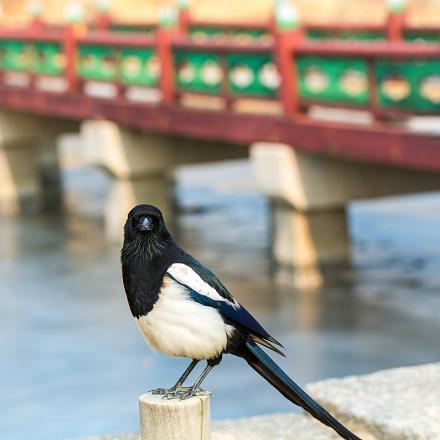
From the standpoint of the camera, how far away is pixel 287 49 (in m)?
9.88

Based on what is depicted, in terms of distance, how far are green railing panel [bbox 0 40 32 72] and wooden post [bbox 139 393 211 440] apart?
11.5m

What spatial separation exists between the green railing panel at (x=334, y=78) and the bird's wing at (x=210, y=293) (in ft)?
17.5

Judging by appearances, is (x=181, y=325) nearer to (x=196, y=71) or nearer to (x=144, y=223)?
(x=144, y=223)

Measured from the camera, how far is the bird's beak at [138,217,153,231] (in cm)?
368

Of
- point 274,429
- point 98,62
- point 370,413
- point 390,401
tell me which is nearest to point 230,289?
point 98,62

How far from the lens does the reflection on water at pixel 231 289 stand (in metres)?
7.93

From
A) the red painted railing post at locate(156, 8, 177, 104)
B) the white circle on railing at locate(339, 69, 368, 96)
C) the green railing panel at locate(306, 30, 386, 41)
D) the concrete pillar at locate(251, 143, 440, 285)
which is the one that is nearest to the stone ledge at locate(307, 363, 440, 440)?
the white circle on railing at locate(339, 69, 368, 96)

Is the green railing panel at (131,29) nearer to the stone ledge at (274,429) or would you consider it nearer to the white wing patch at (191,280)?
the stone ledge at (274,429)

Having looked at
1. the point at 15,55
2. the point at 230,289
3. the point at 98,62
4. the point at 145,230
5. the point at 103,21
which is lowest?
the point at 230,289

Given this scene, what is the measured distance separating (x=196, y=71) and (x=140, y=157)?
1.94 m

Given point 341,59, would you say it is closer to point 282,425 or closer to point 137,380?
point 137,380

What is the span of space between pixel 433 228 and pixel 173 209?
343 centimetres

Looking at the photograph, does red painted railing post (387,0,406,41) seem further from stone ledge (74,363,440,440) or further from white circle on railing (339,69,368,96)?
stone ledge (74,363,440,440)

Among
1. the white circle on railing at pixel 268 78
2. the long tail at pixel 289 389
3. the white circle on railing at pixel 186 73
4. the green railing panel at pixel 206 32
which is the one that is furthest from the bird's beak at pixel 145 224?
the green railing panel at pixel 206 32
